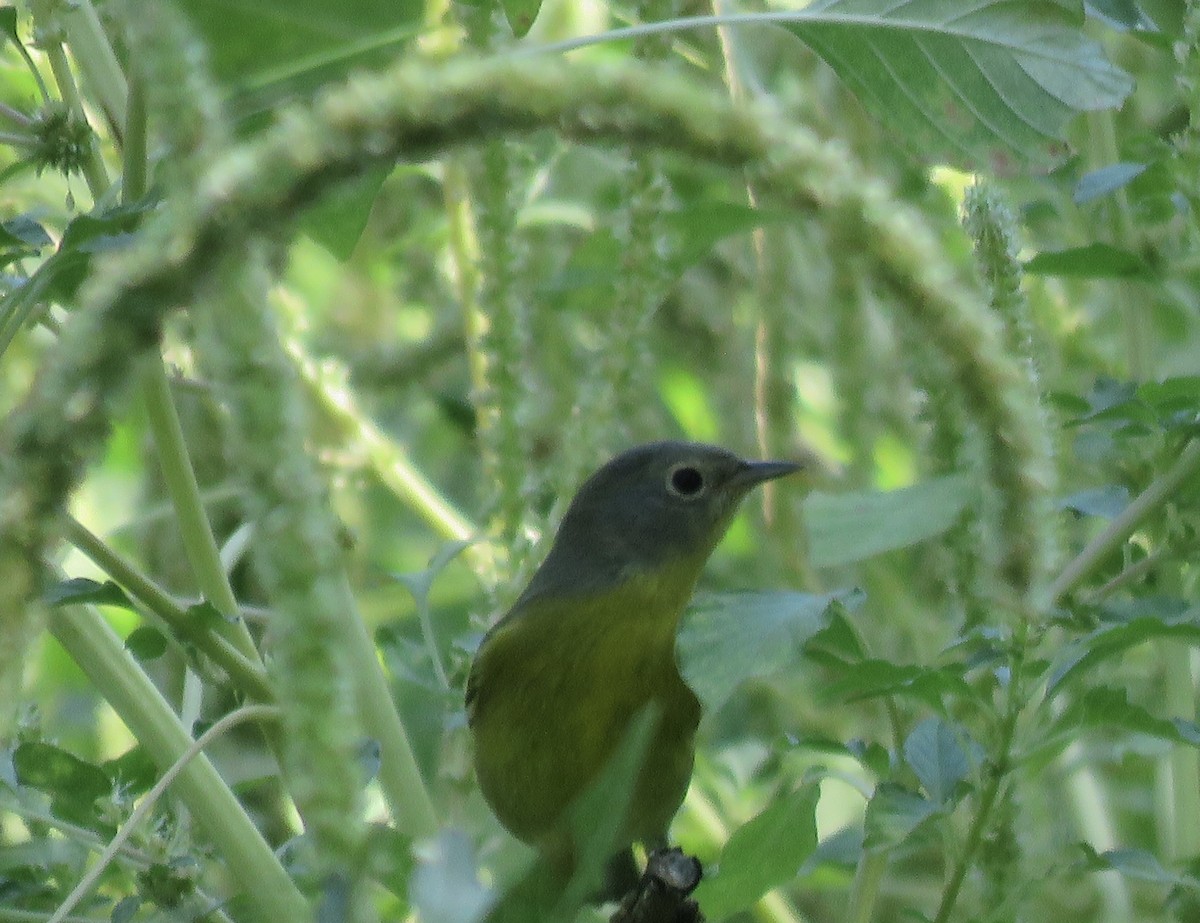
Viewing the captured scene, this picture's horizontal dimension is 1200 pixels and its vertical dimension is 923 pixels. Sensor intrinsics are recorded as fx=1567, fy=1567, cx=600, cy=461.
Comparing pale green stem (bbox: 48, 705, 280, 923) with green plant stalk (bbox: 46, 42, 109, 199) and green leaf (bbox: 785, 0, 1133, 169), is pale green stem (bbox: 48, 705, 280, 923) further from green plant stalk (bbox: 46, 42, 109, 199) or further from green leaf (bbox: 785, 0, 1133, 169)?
green leaf (bbox: 785, 0, 1133, 169)

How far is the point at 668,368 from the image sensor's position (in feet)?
12.5

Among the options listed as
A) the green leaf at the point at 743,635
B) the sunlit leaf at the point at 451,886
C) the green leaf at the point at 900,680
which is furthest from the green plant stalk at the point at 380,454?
the sunlit leaf at the point at 451,886

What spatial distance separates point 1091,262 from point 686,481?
1.17m

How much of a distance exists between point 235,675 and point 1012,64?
2.79 ft

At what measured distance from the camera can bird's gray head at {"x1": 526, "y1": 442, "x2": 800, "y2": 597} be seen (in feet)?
8.42

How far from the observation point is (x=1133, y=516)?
4.66 ft

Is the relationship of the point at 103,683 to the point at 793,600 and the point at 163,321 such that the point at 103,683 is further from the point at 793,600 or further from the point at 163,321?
the point at 163,321

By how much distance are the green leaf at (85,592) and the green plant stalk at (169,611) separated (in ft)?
0.09

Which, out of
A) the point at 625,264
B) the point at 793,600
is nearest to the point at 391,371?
the point at 625,264

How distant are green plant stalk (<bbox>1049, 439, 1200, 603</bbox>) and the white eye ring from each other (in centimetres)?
119

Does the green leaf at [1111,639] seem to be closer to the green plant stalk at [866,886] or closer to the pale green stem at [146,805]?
the green plant stalk at [866,886]

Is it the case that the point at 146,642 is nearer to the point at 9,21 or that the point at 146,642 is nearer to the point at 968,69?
the point at 9,21

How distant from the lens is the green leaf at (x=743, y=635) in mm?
1216

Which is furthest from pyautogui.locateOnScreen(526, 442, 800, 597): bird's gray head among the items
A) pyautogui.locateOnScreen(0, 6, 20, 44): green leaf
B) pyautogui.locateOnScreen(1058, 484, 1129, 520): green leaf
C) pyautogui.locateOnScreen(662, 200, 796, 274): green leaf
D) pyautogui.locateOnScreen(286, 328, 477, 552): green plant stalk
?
pyautogui.locateOnScreen(0, 6, 20, 44): green leaf
